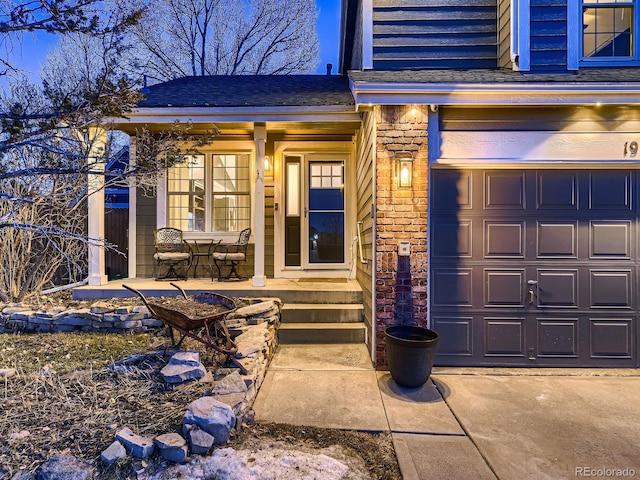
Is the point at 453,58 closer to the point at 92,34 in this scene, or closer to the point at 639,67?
the point at 639,67

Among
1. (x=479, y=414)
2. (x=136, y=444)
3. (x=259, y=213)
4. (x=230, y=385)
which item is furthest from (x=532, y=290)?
(x=136, y=444)

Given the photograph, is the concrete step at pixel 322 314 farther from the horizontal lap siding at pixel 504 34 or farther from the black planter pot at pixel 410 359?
the horizontal lap siding at pixel 504 34

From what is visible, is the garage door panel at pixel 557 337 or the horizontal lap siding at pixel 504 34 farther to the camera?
the horizontal lap siding at pixel 504 34

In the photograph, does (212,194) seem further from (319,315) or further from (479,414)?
(479,414)

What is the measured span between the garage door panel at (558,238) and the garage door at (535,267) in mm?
10

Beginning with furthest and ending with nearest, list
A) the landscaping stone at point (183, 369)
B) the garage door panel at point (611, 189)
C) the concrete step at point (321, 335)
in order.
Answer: the concrete step at point (321, 335) < the garage door panel at point (611, 189) < the landscaping stone at point (183, 369)

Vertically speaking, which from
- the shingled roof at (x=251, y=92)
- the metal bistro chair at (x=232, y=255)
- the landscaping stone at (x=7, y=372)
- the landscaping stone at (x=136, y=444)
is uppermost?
the shingled roof at (x=251, y=92)

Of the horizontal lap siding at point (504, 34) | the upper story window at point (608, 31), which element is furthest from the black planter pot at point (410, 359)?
the upper story window at point (608, 31)

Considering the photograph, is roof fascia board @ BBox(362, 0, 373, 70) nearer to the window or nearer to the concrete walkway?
the window

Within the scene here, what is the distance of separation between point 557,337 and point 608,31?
3681mm

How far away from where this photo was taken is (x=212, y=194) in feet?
19.3

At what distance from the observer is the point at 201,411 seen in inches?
83.3

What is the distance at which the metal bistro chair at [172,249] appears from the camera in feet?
17.3

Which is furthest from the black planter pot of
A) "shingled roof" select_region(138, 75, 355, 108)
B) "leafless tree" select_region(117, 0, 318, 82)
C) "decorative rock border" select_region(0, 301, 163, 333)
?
"leafless tree" select_region(117, 0, 318, 82)
